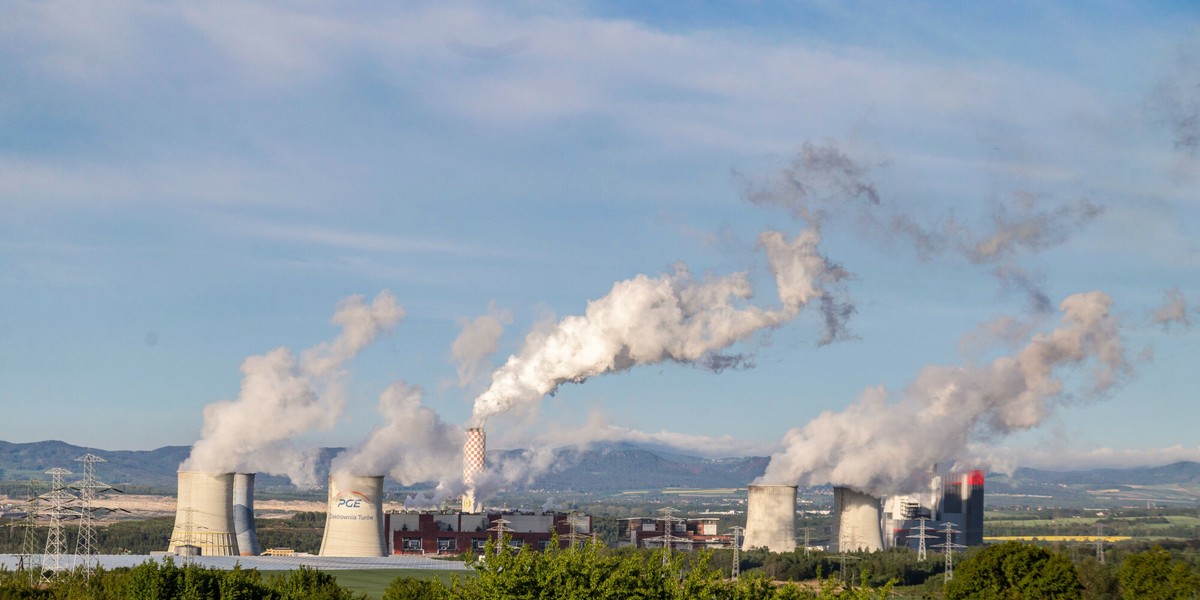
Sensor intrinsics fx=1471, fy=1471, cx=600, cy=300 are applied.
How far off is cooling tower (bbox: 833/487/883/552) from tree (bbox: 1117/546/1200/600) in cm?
6097

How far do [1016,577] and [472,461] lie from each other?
64746 millimetres

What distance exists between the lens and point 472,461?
14050 centimetres

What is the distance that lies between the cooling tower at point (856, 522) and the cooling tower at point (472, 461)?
37.6 m

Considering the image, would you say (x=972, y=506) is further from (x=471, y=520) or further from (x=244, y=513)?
(x=244, y=513)

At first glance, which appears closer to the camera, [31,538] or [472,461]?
[31,538]

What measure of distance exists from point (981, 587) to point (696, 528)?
8979 cm

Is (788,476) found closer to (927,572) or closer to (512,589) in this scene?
(927,572)

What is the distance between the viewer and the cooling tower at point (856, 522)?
5910 inches

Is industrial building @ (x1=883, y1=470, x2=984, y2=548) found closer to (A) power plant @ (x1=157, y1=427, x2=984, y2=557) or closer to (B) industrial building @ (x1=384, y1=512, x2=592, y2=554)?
(A) power plant @ (x1=157, y1=427, x2=984, y2=557)

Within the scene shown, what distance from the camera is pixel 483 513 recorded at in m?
152

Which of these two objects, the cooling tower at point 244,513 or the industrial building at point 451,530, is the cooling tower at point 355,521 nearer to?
the cooling tower at point 244,513

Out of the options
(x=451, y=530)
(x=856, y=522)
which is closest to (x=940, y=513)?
(x=856, y=522)

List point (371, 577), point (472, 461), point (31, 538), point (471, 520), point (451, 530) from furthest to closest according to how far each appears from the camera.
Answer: point (471, 520), point (451, 530), point (472, 461), point (371, 577), point (31, 538)

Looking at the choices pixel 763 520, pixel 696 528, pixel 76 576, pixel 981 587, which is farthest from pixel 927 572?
pixel 76 576
